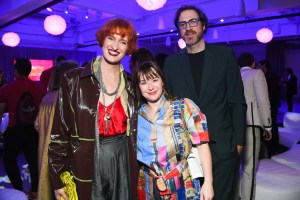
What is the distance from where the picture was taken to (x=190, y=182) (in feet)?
5.13

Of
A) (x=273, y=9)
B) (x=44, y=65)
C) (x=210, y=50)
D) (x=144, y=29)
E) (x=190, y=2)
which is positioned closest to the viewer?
(x=210, y=50)

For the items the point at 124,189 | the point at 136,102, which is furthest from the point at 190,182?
the point at 136,102

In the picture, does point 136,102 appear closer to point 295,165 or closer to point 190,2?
point 295,165

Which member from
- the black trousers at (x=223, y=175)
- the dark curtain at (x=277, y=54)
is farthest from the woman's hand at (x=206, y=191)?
the dark curtain at (x=277, y=54)

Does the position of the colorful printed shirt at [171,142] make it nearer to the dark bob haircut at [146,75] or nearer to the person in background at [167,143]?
the person in background at [167,143]

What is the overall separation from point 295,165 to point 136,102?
2.59 m

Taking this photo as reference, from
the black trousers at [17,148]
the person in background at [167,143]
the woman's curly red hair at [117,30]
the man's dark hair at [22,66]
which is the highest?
the woman's curly red hair at [117,30]

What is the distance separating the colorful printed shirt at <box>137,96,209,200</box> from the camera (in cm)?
153

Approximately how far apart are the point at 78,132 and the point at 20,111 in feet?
6.25

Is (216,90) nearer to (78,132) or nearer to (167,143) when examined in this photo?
(167,143)

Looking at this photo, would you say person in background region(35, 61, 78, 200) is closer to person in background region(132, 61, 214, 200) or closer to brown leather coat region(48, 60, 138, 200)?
brown leather coat region(48, 60, 138, 200)

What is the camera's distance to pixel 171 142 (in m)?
1.52

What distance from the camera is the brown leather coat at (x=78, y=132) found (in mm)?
1600

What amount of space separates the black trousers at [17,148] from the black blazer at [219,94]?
227 centimetres
